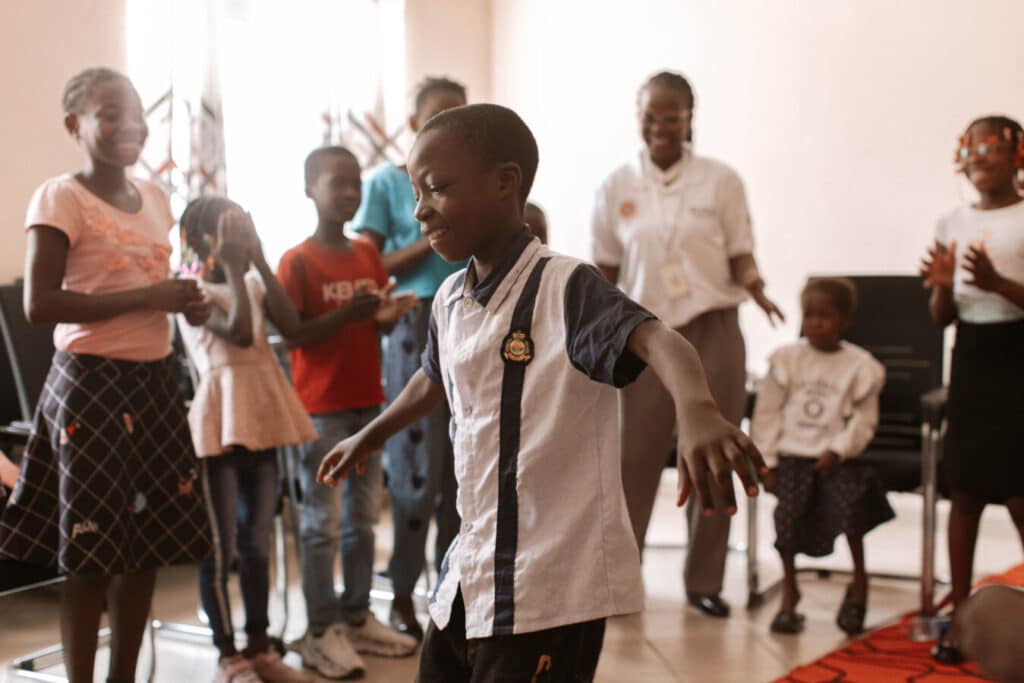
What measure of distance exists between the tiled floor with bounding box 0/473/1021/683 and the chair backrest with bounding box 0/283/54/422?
0.72 metres

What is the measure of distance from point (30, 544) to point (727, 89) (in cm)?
379

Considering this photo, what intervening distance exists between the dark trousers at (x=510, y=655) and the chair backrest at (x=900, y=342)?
250 cm

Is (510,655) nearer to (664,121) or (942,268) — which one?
(942,268)

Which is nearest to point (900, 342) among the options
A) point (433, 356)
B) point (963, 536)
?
point (963, 536)

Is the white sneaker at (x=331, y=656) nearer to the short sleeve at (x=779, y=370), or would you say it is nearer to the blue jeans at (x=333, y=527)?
the blue jeans at (x=333, y=527)

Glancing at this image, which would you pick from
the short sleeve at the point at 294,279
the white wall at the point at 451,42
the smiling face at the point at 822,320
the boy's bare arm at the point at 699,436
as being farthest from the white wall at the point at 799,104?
the boy's bare arm at the point at 699,436

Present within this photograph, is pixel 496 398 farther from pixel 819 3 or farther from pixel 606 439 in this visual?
pixel 819 3

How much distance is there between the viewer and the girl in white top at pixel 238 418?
2594 millimetres

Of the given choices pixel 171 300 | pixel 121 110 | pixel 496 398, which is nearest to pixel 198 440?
pixel 171 300

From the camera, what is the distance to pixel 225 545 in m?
2.66

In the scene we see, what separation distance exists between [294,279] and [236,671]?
0.98 metres

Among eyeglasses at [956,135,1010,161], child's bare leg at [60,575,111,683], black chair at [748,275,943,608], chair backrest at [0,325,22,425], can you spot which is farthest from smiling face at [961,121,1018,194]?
chair backrest at [0,325,22,425]

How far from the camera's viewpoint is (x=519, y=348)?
1.39 meters

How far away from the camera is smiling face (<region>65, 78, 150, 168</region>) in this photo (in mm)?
2201
